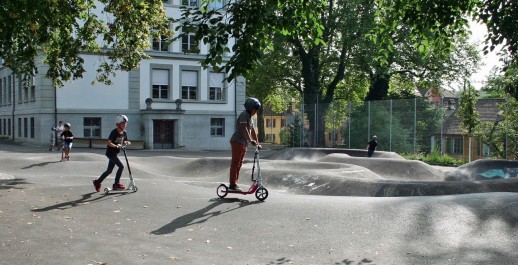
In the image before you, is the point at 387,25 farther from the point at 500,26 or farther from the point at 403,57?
the point at 403,57

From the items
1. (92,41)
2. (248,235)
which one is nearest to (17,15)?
(92,41)

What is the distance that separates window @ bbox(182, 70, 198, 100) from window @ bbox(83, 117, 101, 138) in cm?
716

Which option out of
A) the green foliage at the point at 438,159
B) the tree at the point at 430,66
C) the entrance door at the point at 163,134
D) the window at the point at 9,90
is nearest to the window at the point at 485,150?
the green foliage at the point at 438,159

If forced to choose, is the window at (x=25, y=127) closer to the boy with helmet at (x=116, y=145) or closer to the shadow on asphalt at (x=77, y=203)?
the boy with helmet at (x=116, y=145)

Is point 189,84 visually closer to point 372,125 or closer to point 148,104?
point 148,104

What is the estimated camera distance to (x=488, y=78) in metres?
36.5

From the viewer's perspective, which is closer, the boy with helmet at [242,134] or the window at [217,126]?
the boy with helmet at [242,134]

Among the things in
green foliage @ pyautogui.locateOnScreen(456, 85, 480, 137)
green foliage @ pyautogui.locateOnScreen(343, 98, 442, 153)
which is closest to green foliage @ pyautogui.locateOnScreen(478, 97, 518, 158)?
green foliage @ pyautogui.locateOnScreen(456, 85, 480, 137)

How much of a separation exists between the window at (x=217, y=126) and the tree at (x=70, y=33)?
83.1ft

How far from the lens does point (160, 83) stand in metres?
41.0

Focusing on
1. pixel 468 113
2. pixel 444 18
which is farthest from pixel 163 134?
pixel 444 18

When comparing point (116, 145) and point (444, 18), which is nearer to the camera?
point (444, 18)

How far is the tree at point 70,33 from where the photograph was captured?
13.0 metres

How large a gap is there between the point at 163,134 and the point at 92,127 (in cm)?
548
